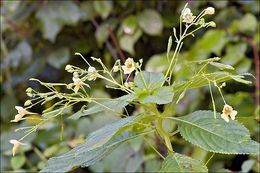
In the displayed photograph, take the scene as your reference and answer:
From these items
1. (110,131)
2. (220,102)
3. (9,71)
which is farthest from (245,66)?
(9,71)

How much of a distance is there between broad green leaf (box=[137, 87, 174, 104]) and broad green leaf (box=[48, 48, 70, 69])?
903 mm

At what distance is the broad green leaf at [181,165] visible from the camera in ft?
1.14

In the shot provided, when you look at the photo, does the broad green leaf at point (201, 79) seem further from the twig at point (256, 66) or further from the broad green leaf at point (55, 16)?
the broad green leaf at point (55, 16)

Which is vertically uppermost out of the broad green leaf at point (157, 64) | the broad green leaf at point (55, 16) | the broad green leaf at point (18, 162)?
the broad green leaf at point (55, 16)

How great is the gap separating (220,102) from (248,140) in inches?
26.2

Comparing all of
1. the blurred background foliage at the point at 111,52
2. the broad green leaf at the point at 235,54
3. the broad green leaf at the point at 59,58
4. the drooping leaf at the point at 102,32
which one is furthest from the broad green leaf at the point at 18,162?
the broad green leaf at the point at 235,54

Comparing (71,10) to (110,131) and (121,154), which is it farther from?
(110,131)

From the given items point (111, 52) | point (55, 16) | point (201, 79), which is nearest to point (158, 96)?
point (201, 79)

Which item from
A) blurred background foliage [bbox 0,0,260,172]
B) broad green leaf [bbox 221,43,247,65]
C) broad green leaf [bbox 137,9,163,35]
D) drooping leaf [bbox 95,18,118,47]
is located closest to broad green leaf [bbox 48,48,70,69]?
blurred background foliage [bbox 0,0,260,172]

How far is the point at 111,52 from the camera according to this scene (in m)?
1.19

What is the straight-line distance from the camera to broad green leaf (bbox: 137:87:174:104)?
0.35 m

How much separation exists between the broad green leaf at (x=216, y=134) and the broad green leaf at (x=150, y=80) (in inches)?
2.4

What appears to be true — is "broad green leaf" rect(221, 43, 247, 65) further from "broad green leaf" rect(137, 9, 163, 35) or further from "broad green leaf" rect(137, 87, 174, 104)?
"broad green leaf" rect(137, 87, 174, 104)

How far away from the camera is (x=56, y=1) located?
127 centimetres
